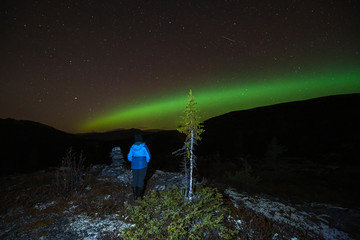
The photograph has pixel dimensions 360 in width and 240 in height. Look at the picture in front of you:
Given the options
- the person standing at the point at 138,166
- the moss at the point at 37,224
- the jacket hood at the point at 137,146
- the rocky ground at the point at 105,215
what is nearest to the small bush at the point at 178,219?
the rocky ground at the point at 105,215

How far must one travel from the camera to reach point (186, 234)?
541 cm

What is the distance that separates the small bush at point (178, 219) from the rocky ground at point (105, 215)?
48 cm

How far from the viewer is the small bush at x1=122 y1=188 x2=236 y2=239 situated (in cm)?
530

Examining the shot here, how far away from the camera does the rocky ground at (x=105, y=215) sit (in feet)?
19.0

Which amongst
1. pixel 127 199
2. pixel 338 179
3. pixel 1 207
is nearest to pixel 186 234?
pixel 127 199

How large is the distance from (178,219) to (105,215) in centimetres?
280

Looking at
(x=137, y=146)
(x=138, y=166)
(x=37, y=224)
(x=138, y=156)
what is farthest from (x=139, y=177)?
(x=37, y=224)

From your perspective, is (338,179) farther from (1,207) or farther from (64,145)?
(64,145)

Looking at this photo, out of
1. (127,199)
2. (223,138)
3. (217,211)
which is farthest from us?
(223,138)

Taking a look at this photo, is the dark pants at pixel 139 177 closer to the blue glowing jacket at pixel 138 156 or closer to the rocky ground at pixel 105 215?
the blue glowing jacket at pixel 138 156

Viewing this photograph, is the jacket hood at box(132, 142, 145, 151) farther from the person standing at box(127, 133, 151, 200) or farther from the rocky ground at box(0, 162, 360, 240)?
the rocky ground at box(0, 162, 360, 240)

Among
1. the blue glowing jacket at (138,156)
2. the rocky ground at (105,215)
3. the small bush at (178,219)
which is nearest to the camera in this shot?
the small bush at (178,219)

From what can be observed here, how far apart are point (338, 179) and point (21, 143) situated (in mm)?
128649

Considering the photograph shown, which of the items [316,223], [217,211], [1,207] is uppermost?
[1,207]
